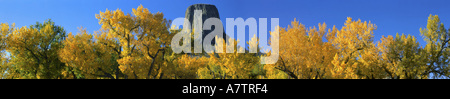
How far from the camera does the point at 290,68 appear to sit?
25406 millimetres

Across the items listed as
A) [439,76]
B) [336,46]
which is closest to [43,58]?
[336,46]

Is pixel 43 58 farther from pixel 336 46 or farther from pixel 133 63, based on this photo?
pixel 336 46

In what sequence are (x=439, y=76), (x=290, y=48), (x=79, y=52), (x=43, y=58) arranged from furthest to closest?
(x=43, y=58), (x=439, y=76), (x=79, y=52), (x=290, y=48)

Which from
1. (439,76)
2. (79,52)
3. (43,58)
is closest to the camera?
(79,52)

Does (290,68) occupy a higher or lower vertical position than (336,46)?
lower
